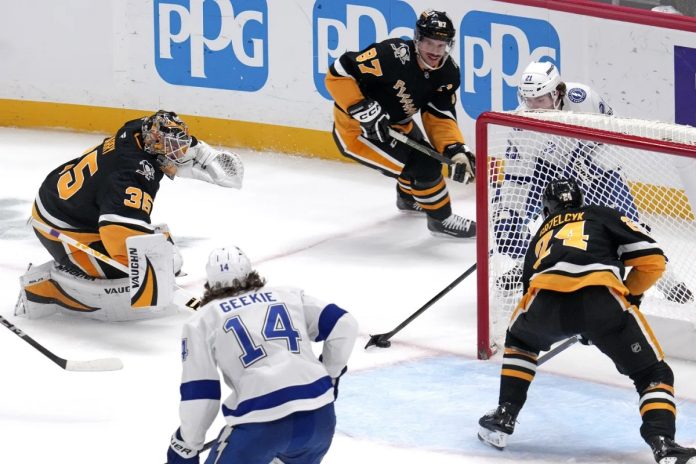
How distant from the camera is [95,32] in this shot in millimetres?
7805

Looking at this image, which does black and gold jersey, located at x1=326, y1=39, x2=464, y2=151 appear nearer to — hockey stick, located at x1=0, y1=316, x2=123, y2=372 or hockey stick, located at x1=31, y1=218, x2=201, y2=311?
hockey stick, located at x1=31, y1=218, x2=201, y2=311

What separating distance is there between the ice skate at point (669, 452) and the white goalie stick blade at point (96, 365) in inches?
70.5

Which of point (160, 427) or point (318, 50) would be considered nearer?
point (160, 427)

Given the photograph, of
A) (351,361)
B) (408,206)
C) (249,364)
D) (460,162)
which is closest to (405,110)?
(460,162)

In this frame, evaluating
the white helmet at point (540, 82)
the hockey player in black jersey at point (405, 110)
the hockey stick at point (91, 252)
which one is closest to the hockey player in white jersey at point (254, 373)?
the hockey stick at point (91, 252)

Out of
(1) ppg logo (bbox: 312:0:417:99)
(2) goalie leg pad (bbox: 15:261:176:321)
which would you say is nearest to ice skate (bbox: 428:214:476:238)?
(1) ppg logo (bbox: 312:0:417:99)

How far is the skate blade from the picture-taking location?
419 cm

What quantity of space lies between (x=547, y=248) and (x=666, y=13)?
228cm

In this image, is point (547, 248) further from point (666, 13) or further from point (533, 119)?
point (666, 13)

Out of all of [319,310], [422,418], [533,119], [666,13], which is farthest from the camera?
[666,13]

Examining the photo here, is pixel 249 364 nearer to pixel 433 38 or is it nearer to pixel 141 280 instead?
pixel 141 280

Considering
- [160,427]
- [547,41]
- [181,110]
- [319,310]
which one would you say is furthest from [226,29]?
[319,310]

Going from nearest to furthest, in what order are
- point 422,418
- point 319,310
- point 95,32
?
1. point 319,310
2. point 422,418
3. point 95,32

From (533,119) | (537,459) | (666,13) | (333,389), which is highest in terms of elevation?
(666,13)
